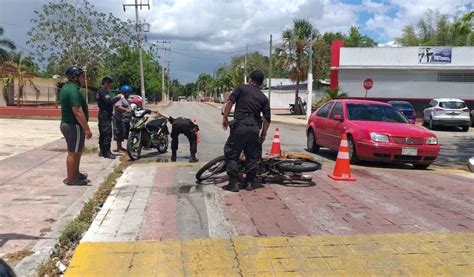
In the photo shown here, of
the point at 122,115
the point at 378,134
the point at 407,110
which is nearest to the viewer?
the point at 378,134

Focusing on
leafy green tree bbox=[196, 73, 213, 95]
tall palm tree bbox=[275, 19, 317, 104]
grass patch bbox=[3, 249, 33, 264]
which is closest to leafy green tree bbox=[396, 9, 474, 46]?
tall palm tree bbox=[275, 19, 317, 104]

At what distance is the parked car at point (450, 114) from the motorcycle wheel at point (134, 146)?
19.5 m

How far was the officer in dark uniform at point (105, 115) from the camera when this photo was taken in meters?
11.6

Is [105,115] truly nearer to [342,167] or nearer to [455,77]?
[342,167]

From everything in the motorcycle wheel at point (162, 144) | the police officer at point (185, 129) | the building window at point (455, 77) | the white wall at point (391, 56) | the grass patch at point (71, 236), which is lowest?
the grass patch at point (71, 236)

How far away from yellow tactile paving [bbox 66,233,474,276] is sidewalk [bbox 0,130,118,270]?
0.57 metres

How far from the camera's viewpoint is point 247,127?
7.34 metres

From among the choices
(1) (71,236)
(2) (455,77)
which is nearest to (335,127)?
(1) (71,236)

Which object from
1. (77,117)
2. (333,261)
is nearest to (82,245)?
(333,261)

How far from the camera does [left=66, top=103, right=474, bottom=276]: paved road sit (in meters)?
4.66

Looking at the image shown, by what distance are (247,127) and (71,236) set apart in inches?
116

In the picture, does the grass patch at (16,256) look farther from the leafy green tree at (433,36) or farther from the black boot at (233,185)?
the leafy green tree at (433,36)

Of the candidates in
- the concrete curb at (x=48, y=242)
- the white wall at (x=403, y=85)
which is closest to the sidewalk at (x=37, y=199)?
the concrete curb at (x=48, y=242)

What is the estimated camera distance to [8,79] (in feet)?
105
